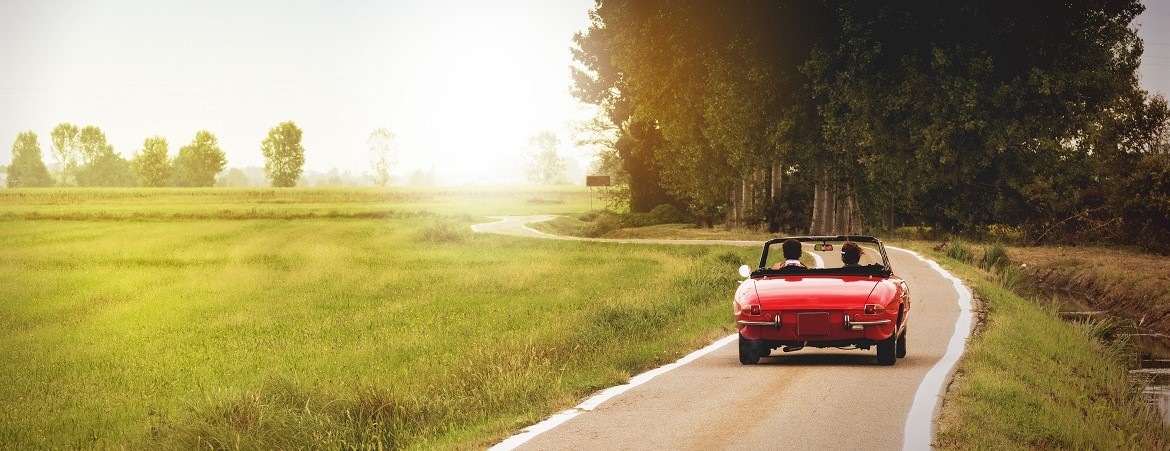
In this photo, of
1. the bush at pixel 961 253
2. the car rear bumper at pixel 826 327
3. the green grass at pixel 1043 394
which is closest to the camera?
the green grass at pixel 1043 394

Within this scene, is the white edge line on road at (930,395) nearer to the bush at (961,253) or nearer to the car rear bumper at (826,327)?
the car rear bumper at (826,327)

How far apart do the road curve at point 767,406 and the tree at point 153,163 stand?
17483 cm

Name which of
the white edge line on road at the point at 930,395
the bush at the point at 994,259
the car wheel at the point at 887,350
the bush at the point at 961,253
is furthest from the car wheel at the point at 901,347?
the bush at the point at 961,253

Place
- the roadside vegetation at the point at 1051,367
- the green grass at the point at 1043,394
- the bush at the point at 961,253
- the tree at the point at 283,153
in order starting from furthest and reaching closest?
the tree at the point at 283,153
the bush at the point at 961,253
the roadside vegetation at the point at 1051,367
the green grass at the point at 1043,394

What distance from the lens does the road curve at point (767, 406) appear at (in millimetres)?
8305

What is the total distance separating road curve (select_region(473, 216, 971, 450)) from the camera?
8.30 meters

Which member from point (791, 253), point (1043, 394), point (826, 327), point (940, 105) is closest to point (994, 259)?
point (940, 105)

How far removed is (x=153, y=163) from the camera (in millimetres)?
176000

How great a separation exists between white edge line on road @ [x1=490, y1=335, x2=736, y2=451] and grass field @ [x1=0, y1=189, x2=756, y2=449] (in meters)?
0.19

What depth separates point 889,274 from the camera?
1231 cm

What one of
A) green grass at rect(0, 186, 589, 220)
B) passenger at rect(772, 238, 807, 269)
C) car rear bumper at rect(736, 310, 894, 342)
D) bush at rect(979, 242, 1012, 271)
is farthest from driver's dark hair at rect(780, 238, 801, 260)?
green grass at rect(0, 186, 589, 220)

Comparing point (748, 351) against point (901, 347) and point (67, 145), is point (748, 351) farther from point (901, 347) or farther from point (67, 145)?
point (67, 145)

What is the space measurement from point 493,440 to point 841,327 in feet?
14.4

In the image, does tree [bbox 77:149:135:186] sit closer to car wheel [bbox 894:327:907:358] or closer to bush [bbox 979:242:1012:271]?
bush [bbox 979:242:1012:271]
